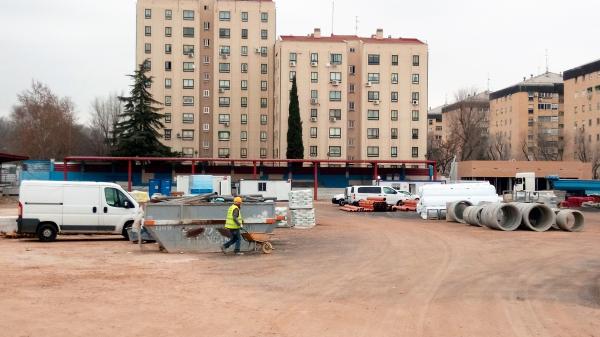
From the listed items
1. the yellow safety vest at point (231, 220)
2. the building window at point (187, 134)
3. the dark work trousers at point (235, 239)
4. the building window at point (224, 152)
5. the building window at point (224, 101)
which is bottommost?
the dark work trousers at point (235, 239)

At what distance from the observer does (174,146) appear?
84.3m

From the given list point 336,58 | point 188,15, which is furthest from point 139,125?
point 336,58

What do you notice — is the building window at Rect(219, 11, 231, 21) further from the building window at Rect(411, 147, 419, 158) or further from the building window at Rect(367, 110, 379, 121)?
the building window at Rect(411, 147, 419, 158)

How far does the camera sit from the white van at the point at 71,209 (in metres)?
21.2

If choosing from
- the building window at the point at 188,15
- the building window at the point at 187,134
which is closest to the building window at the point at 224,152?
the building window at the point at 187,134

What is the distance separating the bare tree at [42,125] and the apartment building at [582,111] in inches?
2991

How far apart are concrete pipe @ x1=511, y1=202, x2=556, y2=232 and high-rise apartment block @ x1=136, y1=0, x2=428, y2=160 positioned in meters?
53.4

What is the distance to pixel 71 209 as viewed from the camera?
70.5ft

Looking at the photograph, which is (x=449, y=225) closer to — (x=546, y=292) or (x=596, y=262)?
(x=596, y=262)

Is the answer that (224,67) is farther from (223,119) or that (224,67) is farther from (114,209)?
(114,209)

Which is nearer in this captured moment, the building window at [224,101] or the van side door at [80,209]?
the van side door at [80,209]

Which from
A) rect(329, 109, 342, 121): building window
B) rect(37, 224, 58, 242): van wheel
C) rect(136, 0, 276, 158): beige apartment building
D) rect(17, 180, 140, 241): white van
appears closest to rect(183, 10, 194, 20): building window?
rect(136, 0, 276, 158): beige apartment building

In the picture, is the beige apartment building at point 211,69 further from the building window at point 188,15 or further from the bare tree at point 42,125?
the bare tree at point 42,125

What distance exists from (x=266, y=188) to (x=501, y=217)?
3494 cm
